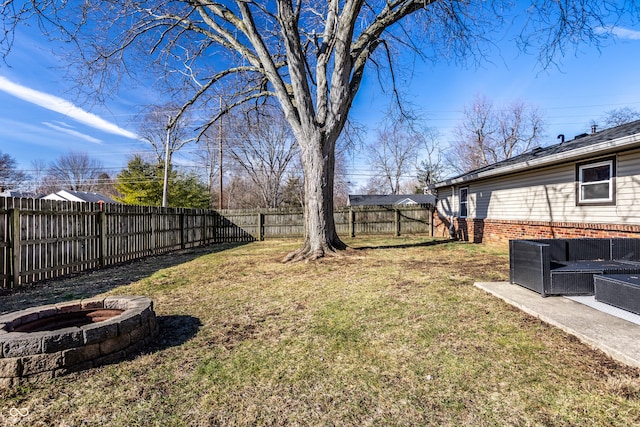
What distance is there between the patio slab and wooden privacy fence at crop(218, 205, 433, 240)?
34.6ft

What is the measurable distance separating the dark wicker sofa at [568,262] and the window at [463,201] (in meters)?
8.26

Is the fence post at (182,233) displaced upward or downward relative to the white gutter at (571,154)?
downward

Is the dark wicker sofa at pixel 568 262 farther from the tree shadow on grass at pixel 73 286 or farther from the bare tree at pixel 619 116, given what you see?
the bare tree at pixel 619 116

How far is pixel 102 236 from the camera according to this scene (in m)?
7.17

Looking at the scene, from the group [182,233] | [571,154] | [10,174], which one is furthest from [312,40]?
[10,174]

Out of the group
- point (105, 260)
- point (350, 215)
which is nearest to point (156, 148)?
point (350, 215)

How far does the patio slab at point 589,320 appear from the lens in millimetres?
2360

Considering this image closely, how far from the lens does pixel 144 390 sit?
204 centimetres

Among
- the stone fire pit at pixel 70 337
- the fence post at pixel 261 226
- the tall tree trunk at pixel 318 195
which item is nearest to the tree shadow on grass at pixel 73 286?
the stone fire pit at pixel 70 337

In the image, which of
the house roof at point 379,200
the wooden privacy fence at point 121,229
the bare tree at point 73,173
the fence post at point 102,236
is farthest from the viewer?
the bare tree at point 73,173

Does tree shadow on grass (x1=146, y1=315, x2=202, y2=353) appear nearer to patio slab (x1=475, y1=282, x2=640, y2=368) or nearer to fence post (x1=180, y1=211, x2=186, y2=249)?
patio slab (x1=475, y1=282, x2=640, y2=368)

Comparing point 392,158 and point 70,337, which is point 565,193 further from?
point 392,158

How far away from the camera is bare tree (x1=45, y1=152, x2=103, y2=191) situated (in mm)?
36219

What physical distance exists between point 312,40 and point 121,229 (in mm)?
6994
